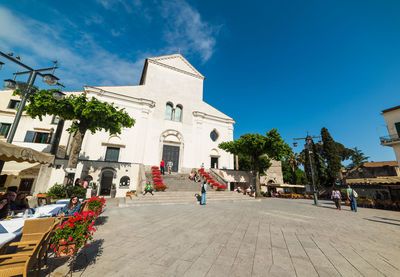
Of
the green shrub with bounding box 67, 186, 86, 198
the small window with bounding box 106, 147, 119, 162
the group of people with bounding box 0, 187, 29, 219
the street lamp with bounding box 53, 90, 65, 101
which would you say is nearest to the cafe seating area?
the group of people with bounding box 0, 187, 29, 219

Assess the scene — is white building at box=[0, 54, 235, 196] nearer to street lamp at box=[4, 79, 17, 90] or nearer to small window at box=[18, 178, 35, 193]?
small window at box=[18, 178, 35, 193]

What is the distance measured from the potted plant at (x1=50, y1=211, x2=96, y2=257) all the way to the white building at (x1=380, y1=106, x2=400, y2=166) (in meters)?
27.1

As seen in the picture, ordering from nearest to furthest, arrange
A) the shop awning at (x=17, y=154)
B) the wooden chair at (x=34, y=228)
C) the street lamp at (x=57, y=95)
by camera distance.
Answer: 1. the wooden chair at (x=34, y=228)
2. the shop awning at (x=17, y=154)
3. the street lamp at (x=57, y=95)

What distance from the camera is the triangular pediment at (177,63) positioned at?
81.5 ft

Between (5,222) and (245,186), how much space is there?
24408mm

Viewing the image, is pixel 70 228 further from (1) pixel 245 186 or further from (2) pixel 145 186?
(1) pixel 245 186

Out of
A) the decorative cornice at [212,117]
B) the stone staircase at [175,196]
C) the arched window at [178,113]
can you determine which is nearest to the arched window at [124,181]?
the stone staircase at [175,196]

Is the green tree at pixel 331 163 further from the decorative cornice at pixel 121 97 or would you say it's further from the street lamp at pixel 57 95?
the street lamp at pixel 57 95

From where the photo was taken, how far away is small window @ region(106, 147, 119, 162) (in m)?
17.9

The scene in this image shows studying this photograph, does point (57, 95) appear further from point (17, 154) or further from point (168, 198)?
point (168, 198)

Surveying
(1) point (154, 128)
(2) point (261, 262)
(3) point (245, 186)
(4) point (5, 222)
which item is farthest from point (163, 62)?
(2) point (261, 262)

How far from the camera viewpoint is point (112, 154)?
59.4 feet

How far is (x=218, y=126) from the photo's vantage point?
2539 centimetres

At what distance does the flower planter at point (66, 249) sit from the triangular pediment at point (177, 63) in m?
25.6
